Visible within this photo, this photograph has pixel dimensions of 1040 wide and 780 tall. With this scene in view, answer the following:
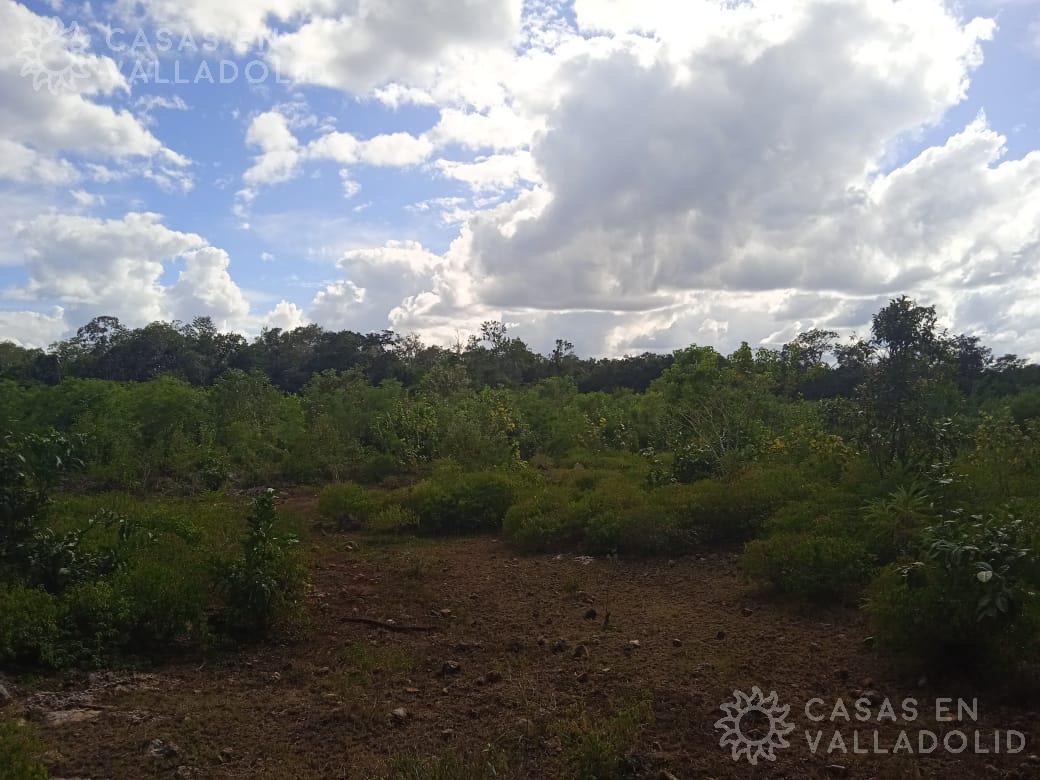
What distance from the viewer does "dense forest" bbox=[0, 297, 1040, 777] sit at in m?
4.80

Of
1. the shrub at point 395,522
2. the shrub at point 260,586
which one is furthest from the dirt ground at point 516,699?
the shrub at point 395,522

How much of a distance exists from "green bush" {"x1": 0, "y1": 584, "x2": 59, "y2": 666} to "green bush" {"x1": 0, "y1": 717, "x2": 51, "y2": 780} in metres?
0.95

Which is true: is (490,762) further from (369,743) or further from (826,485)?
A: (826,485)

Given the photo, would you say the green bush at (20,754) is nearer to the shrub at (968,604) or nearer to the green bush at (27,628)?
the green bush at (27,628)

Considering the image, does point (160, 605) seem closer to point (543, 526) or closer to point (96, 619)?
point (96, 619)

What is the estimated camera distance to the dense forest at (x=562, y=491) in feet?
15.8

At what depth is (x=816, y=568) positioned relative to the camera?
6.05 m

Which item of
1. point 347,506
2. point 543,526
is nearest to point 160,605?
point 543,526

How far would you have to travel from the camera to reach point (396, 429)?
16.4 metres

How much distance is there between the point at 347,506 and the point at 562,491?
9.93ft

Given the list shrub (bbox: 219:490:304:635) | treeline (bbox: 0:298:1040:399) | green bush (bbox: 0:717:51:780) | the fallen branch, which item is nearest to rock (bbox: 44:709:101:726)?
green bush (bbox: 0:717:51:780)

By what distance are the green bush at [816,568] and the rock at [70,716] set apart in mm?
4959

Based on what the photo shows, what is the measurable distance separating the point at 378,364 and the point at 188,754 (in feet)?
122

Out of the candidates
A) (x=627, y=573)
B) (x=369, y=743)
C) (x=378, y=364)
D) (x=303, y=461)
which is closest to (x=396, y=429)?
(x=303, y=461)
